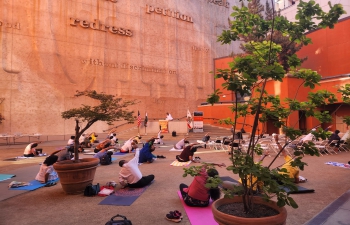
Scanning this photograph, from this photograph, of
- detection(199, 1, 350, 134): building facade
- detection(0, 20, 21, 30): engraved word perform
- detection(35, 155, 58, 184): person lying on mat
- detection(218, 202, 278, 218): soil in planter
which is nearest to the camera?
detection(218, 202, 278, 218): soil in planter

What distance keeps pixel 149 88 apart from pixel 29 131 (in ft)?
44.7

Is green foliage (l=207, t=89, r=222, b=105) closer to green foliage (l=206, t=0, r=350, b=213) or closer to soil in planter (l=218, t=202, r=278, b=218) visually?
green foliage (l=206, t=0, r=350, b=213)

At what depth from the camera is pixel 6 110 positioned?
2214 centimetres

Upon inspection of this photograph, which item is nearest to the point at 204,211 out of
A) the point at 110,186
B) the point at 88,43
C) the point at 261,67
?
the point at 110,186

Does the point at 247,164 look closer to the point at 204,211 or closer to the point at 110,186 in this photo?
the point at 204,211

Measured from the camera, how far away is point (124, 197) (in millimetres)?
6133

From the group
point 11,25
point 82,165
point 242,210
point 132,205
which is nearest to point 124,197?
point 132,205

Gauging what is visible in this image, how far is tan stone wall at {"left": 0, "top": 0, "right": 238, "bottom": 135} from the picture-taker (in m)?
23.2

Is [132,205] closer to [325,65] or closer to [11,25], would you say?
[11,25]

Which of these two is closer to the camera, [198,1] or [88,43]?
[88,43]

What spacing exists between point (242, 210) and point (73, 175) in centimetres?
468

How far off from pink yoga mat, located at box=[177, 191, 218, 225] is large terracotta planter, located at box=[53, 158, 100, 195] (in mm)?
2815

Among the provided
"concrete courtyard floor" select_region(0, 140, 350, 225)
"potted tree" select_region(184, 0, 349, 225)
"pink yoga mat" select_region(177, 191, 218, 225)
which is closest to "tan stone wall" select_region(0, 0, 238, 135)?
"concrete courtyard floor" select_region(0, 140, 350, 225)

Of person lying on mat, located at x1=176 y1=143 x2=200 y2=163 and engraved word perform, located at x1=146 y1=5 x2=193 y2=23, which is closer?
person lying on mat, located at x1=176 y1=143 x2=200 y2=163
